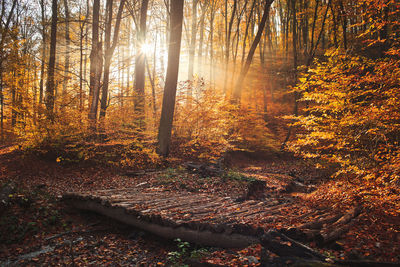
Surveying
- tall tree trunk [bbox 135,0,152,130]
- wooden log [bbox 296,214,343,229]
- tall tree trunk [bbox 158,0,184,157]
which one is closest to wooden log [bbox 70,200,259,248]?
wooden log [bbox 296,214,343,229]

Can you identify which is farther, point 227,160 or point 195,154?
point 227,160

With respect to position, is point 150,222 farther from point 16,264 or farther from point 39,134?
point 39,134

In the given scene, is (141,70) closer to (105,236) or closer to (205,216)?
(105,236)

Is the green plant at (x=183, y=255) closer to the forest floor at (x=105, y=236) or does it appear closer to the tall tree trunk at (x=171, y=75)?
the forest floor at (x=105, y=236)

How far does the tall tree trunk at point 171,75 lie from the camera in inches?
393

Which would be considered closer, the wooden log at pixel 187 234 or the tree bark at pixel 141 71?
the wooden log at pixel 187 234

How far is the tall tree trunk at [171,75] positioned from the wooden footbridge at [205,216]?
165 inches

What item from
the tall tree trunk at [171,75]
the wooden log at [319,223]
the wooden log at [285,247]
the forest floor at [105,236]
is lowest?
the forest floor at [105,236]

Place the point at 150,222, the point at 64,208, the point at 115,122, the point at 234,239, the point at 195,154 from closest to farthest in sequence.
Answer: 1. the point at 234,239
2. the point at 150,222
3. the point at 64,208
4. the point at 115,122
5. the point at 195,154

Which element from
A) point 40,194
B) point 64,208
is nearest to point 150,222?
point 64,208

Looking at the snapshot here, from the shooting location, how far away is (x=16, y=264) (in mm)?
4188

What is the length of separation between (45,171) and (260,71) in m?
25.0

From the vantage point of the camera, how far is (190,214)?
5.00 m

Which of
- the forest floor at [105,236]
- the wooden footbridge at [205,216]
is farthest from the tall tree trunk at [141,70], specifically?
the wooden footbridge at [205,216]
